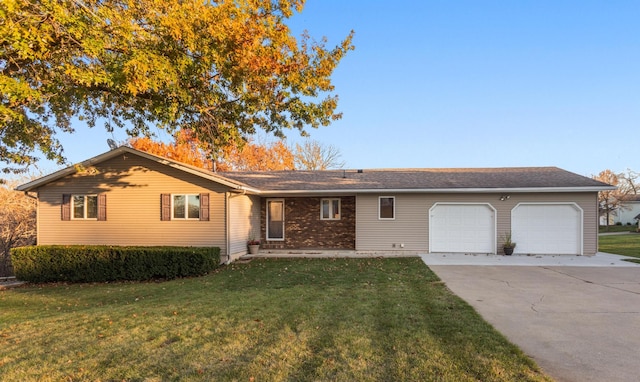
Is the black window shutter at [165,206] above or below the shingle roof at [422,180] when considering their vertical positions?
below

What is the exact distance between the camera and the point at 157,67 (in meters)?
6.09

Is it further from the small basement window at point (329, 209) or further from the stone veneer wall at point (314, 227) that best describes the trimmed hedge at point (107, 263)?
the small basement window at point (329, 209)

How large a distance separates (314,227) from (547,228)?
9.09 m

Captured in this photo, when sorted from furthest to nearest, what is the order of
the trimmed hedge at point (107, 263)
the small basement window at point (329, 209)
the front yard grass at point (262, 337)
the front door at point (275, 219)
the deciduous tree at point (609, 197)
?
the deciduous tree at point (609, 197) → the front door at point (275, 219) → the small basement window at point (329, 209) → the trimmed hedge at point (107, 263) → the front yard grass at point (262, 337)

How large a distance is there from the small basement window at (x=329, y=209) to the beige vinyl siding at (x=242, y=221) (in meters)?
2.86

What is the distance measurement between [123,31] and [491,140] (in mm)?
17859

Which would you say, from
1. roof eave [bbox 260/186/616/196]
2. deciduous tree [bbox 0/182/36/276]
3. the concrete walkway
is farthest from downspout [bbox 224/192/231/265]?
deciduous tree [bbox 0/182/36/276]

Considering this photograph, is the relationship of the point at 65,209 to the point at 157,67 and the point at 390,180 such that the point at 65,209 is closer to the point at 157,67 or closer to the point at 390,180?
the point at 157,67

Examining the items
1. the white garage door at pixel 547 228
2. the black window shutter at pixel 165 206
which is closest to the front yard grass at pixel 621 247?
the white garage door at pixel 547 228

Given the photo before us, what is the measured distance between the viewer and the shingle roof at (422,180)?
13.3m

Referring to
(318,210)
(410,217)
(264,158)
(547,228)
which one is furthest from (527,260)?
(264,158)

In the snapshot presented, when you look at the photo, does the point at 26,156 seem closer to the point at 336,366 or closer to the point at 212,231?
the point at 212,231

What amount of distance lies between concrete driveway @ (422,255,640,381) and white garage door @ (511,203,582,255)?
8.18 ft

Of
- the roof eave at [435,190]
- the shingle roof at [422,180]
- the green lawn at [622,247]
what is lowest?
the green lawn at [622,247]
